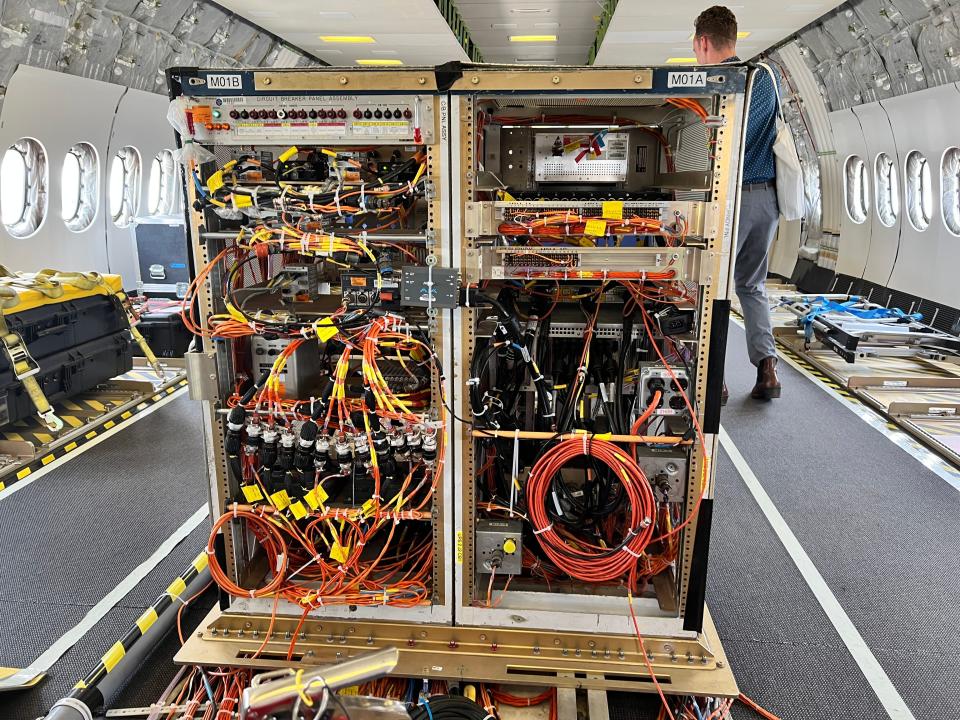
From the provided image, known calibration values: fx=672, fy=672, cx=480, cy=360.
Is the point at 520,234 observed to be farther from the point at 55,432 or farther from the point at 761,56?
the point at 761,56

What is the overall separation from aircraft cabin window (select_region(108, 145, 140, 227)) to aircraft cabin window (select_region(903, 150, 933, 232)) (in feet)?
34.5

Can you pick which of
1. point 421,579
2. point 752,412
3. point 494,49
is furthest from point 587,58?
point 421,579

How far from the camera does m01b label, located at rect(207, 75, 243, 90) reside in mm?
2545

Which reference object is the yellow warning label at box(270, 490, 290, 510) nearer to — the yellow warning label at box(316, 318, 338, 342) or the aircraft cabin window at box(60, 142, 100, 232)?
the yellow warning label at box(316, 318, 338, 342)

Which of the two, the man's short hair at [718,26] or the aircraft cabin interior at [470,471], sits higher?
the man's short hair at [718,26]

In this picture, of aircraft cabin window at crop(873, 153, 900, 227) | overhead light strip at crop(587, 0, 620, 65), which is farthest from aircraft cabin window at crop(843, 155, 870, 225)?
overhead light strip at crop(587, 0, 620, 65)

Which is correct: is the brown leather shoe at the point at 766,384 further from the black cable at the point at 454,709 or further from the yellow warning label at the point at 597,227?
the black cable at the point at 454,709

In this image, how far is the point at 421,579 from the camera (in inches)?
120

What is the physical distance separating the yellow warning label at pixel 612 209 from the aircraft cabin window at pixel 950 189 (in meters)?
7.61

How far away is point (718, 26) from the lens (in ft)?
14.8

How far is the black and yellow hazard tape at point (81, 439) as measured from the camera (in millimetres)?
4723

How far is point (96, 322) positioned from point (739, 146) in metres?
5.77

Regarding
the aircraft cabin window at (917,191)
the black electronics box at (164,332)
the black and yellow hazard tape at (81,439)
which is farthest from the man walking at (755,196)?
the black electronics box at (164,332)

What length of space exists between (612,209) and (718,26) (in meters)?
2.75
